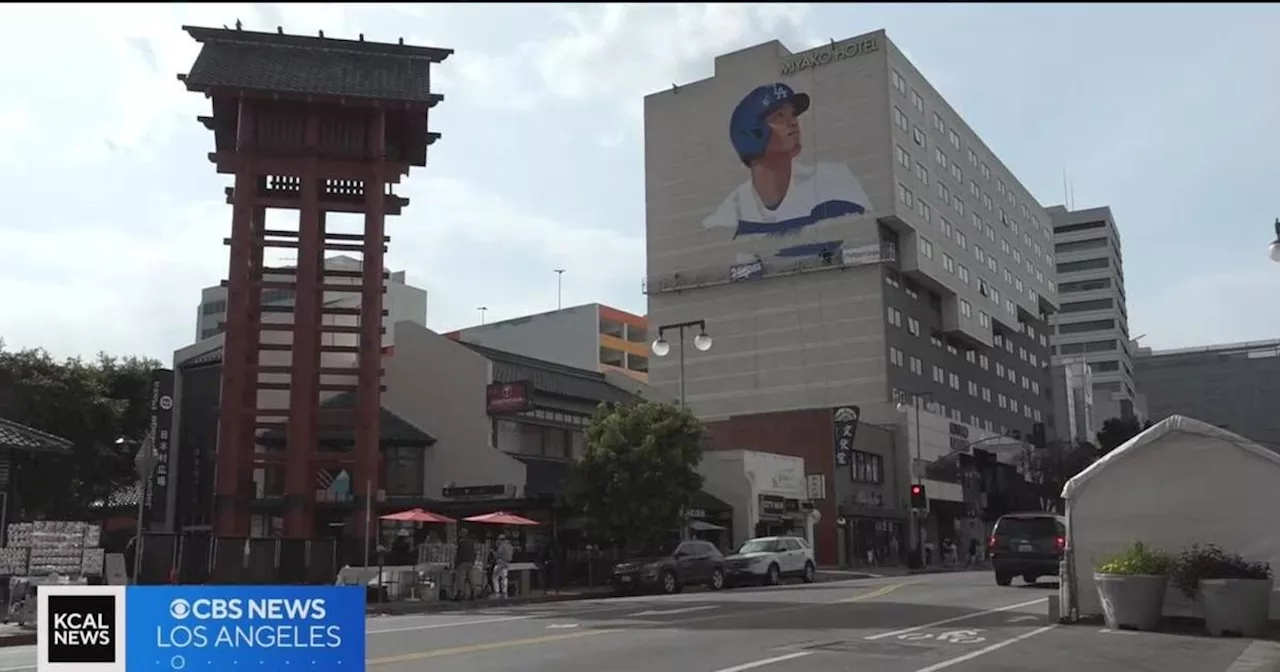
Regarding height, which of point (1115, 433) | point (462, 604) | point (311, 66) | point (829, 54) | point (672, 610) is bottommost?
point (462, 604)

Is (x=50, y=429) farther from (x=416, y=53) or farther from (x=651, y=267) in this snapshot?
(x=651, y=267)

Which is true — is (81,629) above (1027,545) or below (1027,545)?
above

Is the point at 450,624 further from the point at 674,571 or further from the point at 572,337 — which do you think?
the point at 572,337

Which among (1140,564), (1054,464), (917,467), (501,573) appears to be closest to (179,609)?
(1140,564)

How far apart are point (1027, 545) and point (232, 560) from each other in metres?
17.8

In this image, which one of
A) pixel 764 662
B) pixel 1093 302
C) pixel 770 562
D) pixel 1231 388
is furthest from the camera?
pixel 1093 302

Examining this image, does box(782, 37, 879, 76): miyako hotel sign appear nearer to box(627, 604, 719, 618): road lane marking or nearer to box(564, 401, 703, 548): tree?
box(564, 401, 703, 548): tree

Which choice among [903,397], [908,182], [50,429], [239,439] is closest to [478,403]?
[239,439]

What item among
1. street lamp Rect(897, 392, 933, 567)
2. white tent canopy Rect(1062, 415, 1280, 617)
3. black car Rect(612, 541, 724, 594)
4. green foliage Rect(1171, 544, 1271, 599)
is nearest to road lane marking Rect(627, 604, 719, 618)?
white tent canopy Rect(1062, 415, 1280, 617)

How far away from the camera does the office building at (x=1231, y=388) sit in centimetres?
9012

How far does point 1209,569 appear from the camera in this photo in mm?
16016

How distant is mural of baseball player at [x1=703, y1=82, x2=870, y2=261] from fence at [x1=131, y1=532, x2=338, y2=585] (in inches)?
2409

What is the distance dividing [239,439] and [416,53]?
13384mm

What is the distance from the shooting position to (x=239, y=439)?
35.4 m
